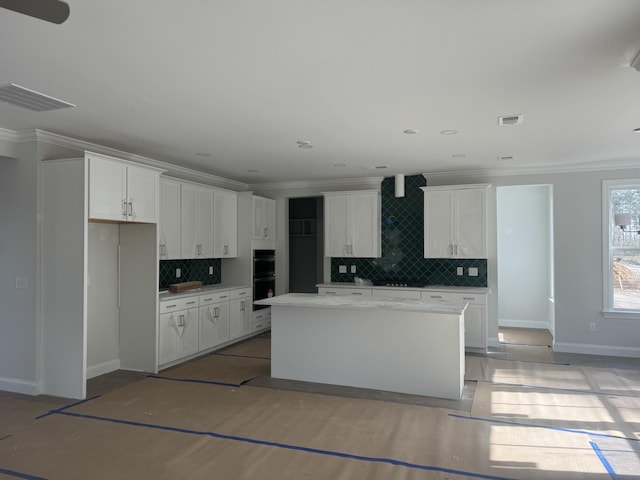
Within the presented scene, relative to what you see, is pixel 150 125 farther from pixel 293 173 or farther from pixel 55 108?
pixel 293 173

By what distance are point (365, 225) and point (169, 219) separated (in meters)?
2.97

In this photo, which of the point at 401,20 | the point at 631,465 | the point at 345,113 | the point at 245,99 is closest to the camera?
the point at 401,20

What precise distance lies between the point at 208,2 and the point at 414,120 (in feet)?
7.87

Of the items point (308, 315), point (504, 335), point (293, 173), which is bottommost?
point (504, 335)

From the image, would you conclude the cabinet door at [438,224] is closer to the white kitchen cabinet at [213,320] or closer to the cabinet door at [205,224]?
the white kitchen cabinet at [213,320]

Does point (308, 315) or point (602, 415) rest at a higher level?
point (308, 315)

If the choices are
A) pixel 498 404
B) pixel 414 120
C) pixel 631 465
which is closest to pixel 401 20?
pixel 414 120

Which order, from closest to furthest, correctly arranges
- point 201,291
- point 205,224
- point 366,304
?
point 366,304, point 201,291, point 205,224

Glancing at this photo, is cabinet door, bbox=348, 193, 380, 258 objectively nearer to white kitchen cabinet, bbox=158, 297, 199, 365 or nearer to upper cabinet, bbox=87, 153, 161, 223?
white kitchen cabinet, bbox=158, 297, 199, 365

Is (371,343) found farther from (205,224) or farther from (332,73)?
(205,224)

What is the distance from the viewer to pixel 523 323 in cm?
806

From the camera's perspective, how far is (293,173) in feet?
22.8

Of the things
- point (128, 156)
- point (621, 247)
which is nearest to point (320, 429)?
point (128, 156)

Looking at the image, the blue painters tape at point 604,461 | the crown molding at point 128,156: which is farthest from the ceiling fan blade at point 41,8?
the blue painters tape at point 604,461
